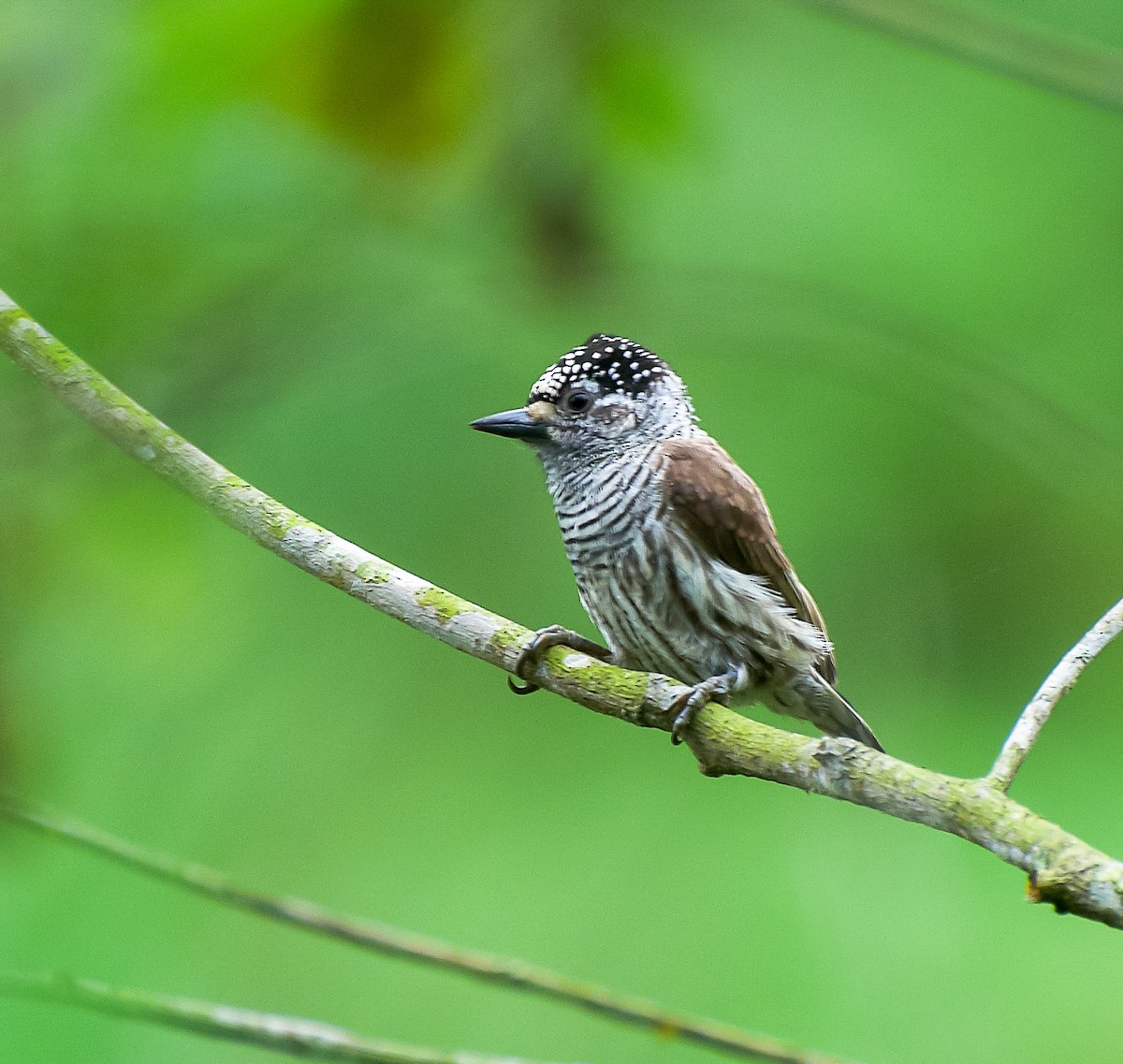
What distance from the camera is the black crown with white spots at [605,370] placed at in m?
3.18

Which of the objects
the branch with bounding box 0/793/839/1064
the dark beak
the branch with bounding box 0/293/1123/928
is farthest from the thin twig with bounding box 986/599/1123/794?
the dark beak

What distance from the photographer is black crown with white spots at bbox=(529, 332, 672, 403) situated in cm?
318

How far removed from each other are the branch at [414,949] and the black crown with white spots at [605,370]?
52.3 inches

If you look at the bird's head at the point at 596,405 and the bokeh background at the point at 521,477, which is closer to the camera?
the bokeh background at the point at 521,477

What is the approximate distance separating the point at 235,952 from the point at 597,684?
2956 mm

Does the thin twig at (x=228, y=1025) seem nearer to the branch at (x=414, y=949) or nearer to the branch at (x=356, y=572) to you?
the branch at (x=414, y=949)

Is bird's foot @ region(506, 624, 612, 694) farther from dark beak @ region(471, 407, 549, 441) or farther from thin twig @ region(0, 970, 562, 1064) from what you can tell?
thin twig @ region(0, 970, 562, 1064)

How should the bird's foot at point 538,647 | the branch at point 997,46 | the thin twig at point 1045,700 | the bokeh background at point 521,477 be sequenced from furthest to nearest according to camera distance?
the bokeh background at point 521,477 < the branch at point 997,46 < the bird's foot at point 538,647 < the thin twig at point 1045,700

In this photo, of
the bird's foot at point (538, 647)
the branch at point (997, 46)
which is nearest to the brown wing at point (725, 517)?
the bird's foot at point (538, 647)

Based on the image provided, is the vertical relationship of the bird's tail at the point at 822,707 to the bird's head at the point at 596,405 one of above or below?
below

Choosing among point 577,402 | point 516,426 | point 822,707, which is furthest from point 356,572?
point 822,707

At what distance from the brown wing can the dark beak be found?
31cm

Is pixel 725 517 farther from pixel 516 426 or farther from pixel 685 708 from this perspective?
pixel 685 708

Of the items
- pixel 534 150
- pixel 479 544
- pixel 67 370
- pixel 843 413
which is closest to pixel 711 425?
pixel 843 413
